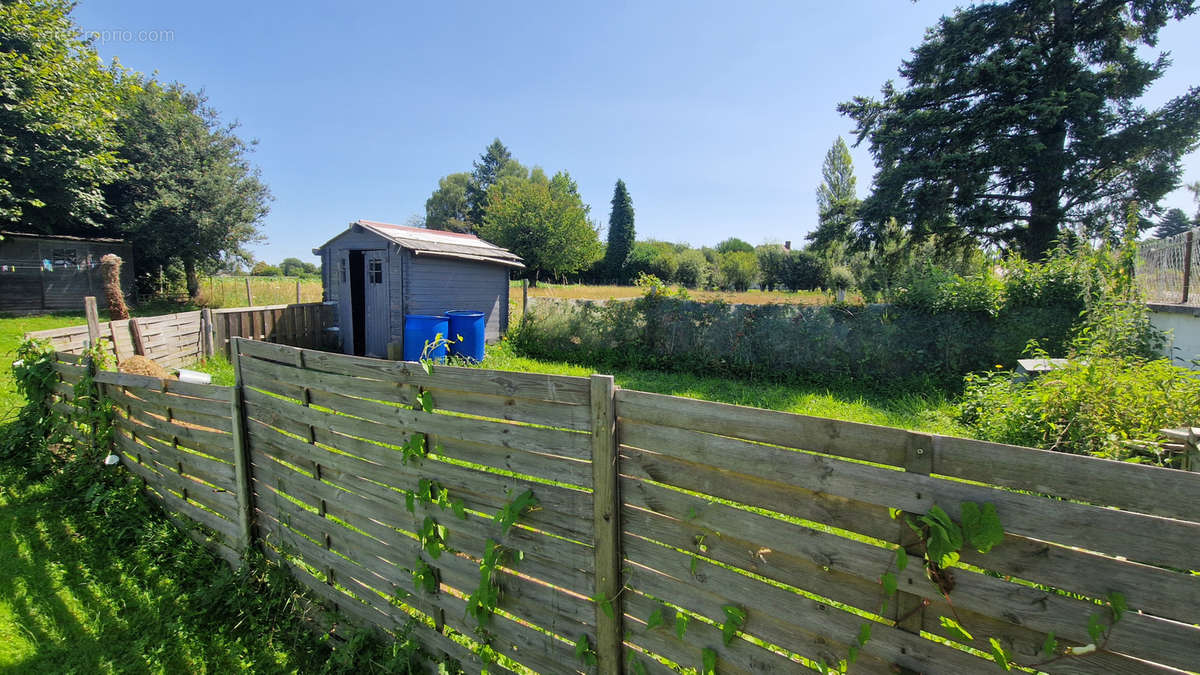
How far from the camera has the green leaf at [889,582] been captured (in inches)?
47.0

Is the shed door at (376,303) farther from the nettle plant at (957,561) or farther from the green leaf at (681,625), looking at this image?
the nettle plant at (957,561)

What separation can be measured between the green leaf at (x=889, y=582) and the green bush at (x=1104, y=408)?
8.53ft

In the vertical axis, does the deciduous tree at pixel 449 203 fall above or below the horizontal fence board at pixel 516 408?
above

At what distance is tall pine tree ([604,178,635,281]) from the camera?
46375 mm

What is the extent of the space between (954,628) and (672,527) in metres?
0.76

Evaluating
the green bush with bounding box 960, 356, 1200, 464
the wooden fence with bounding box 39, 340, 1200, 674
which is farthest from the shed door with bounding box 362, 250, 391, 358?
the green bush with bounding box 960, 356, 1200, 464

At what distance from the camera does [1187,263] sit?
5340 mm

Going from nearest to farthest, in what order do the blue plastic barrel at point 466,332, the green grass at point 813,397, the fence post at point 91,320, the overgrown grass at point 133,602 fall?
the overgrown grass at point 133,602
the fence post at point 91,320
the green grass at point 813,397
the blue plastic barrel at point 466,332

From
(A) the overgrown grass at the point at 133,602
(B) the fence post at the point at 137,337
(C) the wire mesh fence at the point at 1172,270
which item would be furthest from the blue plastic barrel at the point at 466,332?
(C) the wire mesh fence at the point at 1172,270

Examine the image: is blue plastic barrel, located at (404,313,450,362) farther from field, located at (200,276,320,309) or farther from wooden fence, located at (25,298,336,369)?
field, located at (200,276,320,309)

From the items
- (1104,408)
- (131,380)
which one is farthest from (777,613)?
(131,380)

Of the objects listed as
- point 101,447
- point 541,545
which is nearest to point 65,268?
point 101,447

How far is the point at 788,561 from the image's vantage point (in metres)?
1.41

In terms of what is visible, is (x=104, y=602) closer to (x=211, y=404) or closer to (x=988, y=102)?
(x=211, y=404)
